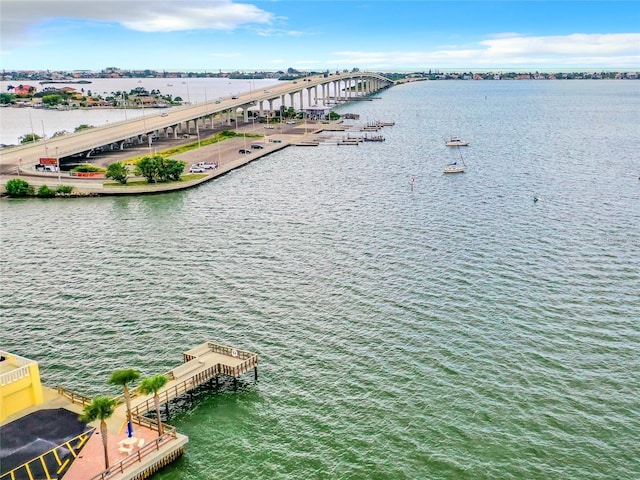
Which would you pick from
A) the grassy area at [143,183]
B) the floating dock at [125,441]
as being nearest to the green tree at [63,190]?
the grassy area at [143,183]

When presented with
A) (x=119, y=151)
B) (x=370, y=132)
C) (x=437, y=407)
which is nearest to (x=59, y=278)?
(x=437, y=407)

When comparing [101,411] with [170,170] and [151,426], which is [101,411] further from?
[170,170]

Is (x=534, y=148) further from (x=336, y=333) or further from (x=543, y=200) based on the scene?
(x=336, y=333)

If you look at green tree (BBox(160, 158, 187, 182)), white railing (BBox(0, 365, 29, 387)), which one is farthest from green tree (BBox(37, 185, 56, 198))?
white railing (BBox(0, 365, 29, 387))

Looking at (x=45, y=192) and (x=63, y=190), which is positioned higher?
(x=63, y=190)

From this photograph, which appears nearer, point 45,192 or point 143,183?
point 45,192

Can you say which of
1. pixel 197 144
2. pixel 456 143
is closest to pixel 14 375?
pixel 197 144
